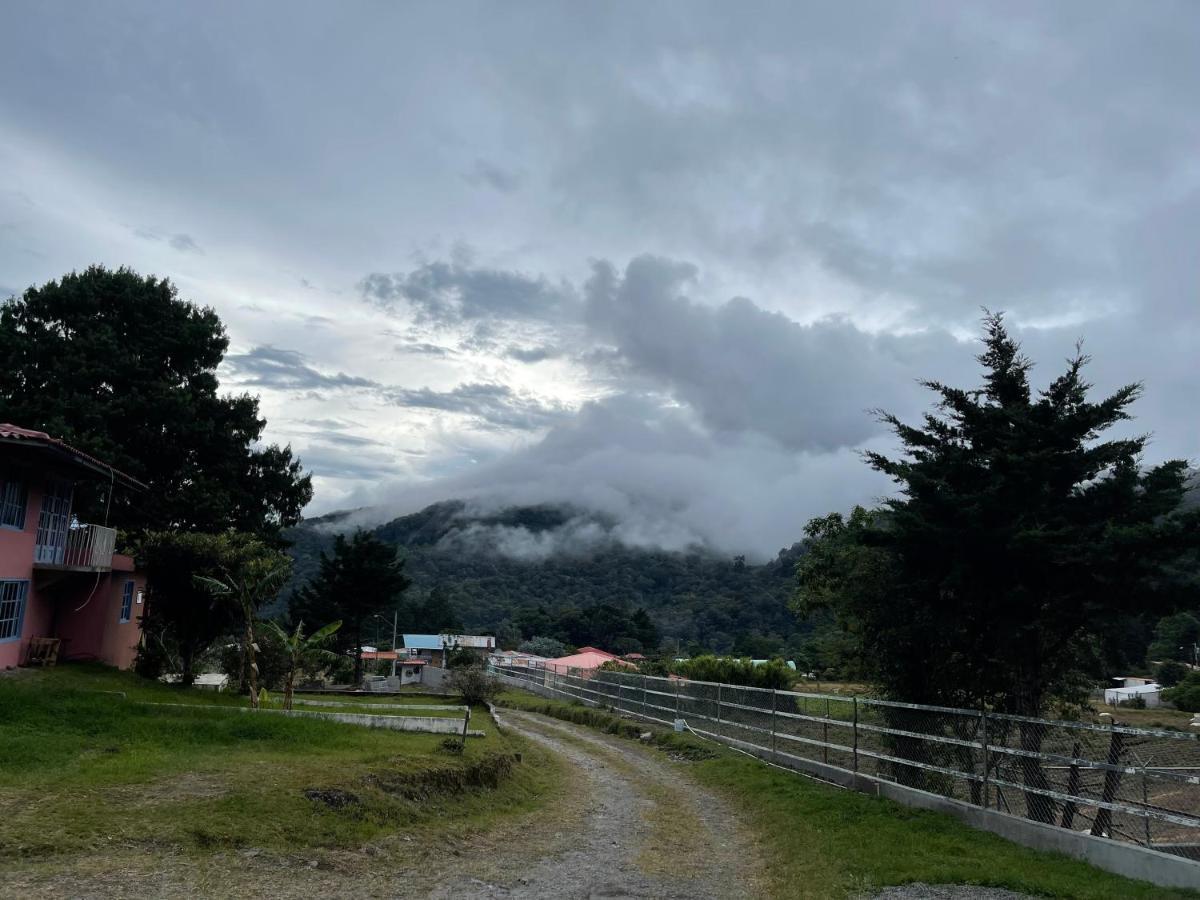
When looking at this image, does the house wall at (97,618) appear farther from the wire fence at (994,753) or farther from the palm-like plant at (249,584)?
the wire fence at (994,753)

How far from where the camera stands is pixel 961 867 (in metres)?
8.65

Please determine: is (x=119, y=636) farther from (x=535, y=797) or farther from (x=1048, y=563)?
(x=1048, y=563)

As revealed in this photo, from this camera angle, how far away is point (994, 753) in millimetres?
10875

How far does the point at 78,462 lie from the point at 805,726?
643 inches

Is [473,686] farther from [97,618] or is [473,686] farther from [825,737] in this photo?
[825,737]

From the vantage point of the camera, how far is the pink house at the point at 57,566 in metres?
18.4

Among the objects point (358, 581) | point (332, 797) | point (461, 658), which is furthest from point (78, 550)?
point (461, 658)

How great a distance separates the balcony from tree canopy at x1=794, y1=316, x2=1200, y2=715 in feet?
60.5

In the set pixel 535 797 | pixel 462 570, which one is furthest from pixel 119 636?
pixel 462 570

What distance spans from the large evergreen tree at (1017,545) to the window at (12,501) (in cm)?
1753

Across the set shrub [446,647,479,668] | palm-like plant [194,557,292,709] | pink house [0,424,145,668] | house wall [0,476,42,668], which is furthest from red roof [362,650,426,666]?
house wall [0,476,42,668]

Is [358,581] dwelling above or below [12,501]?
below

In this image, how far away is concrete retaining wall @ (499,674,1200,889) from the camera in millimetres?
7625

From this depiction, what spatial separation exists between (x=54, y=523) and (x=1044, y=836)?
70.5ft
